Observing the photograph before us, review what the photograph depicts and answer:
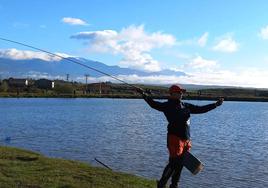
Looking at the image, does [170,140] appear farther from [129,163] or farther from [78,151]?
[78,151]

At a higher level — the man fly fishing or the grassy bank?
the man fly fishing

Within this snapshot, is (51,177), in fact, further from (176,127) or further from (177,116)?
(177,116)

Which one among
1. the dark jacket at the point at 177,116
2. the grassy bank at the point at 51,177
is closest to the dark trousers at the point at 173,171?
the dark jacket at the point at 177,116

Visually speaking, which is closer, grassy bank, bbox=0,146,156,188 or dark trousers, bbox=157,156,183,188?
dark trousers, bbox=157,156,183,188

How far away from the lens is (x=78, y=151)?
3219 cm

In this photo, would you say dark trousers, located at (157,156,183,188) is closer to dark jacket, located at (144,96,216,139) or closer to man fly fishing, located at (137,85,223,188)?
man fly fishing, located at (137,85,223,188)

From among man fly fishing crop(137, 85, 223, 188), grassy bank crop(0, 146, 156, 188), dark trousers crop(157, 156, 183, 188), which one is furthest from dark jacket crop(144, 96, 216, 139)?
grassy bank crop(0, 146, 156, 188)

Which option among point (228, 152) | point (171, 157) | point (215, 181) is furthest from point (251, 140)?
point (171, 157)

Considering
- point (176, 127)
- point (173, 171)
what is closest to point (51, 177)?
point (173, 171)

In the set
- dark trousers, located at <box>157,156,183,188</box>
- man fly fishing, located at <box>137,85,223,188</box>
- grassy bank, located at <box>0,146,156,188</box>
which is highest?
man fly fishing, located at <box>137,85,223,188</box>

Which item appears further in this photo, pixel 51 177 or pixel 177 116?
pixel 51 177

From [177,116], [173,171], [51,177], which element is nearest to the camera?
[177,116]

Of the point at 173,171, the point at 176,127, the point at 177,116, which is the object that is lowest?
the point at 173,171

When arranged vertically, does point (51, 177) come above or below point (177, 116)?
below
